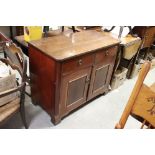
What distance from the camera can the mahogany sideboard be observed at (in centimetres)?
157

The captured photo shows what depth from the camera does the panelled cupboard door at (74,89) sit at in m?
1.69

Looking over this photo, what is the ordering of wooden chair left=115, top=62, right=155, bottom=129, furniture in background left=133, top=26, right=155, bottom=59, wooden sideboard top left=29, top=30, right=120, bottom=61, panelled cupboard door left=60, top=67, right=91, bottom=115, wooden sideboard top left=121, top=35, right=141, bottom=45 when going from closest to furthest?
wooden chair left=115, top=62, right=155, bottom=129 < wooden sideboard top left=29, top=30, right=120, bottom=61 < panelled cupboard door left=60, top=67, right=91, bottom=115 < wooden sideboard top left=121, top=35, right=141, bottom=45 < furniture in background left=133, top=26, right=155, bottom=59

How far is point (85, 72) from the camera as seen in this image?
1.80m

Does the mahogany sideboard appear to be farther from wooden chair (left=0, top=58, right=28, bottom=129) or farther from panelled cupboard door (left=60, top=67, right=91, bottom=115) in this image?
wooden chair (left=0, top=58, right=28, bottom=129)

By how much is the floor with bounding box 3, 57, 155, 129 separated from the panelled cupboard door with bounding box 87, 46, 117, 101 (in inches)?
6.3

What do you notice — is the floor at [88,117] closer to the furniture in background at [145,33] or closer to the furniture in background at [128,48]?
the furniture in background at [128,48]

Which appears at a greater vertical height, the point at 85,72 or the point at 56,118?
the point at 85,72

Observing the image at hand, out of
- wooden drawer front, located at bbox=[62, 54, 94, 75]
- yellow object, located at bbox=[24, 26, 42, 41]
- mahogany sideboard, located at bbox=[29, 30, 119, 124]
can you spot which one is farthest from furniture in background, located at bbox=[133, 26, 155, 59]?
yellow object, located at bbox=[24, 26, 42, 41]

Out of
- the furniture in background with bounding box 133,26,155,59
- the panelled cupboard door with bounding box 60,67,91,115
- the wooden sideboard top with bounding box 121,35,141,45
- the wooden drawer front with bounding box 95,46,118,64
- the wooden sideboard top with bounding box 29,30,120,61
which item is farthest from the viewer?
the furniture in background with bounding box 133,26,155,59
